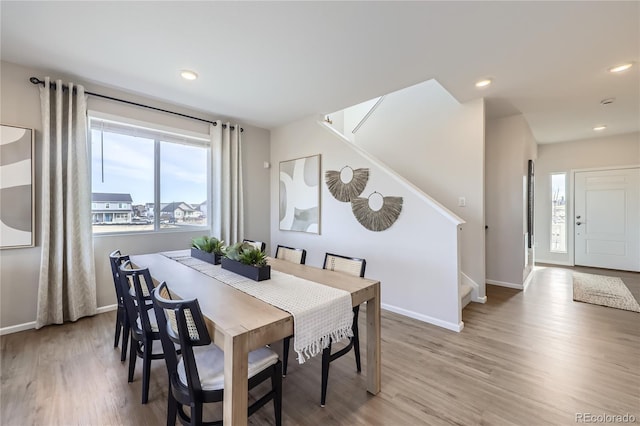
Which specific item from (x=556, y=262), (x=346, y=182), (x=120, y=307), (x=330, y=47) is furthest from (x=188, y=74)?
(x=556, y=262)

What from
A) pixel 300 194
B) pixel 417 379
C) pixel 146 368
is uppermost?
pixel 300 194

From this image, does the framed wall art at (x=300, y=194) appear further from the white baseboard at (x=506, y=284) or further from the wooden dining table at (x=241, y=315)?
the white baseboard at (x=506, y=284)

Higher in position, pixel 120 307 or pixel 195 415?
pixel 120 307

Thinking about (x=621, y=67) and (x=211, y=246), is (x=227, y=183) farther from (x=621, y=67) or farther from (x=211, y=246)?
(x=621, y=67)

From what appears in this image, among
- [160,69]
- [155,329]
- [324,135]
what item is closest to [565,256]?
[324,135]

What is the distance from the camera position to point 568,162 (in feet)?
18.7

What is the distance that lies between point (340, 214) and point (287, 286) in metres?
2.14

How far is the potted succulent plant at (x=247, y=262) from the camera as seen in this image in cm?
191

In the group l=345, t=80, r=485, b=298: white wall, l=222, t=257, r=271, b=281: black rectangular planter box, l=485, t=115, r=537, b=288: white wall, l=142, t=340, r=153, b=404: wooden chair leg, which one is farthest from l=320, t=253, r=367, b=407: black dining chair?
l=485, t=115, r=537, b=288: white wall

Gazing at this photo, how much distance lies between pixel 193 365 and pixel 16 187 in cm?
288

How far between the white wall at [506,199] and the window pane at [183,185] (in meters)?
4.45

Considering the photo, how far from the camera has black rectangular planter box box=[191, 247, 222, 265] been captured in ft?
7.79

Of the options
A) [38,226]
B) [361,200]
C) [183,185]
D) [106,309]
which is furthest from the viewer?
[183,185]

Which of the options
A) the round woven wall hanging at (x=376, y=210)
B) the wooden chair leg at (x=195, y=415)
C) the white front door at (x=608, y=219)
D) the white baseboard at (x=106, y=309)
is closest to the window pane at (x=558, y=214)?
the white front door at (x=608, y=219)
